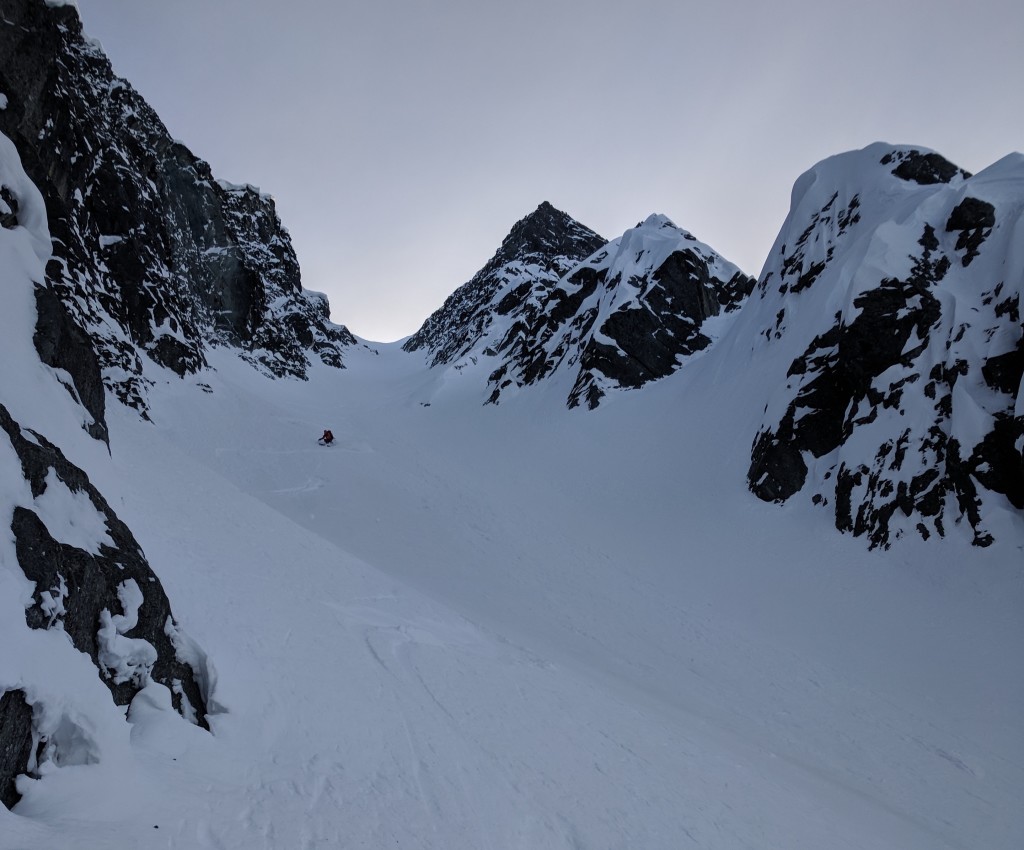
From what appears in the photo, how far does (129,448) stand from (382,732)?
1249cm

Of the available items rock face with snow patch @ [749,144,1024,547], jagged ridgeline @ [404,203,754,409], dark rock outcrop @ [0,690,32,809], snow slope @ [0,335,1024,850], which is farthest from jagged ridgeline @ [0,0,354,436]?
jagged ridgeline @ [404,203,754,409]

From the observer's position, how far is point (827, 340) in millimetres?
20375

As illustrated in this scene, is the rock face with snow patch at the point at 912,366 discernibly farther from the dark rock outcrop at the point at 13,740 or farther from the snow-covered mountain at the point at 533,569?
the dark rock outcrop at the point at 13,740

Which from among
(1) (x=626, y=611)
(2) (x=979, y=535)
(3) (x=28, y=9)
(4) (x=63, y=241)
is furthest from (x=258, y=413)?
(2) (x=979, y=535)

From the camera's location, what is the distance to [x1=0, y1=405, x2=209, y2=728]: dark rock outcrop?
14.1ft

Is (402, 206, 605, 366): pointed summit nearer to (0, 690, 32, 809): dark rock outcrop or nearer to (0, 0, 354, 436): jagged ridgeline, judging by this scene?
(0, 0, 354, 436): jagged ridgeline

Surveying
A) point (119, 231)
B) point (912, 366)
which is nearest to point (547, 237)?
point (119, 231)

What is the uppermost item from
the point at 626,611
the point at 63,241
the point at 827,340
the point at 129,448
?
the point at 827,340

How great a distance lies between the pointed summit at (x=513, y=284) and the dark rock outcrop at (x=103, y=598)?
52.7 metres

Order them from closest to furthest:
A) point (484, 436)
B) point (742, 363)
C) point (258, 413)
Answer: point (742, 363)
point (258, 413)
point (484, 436)

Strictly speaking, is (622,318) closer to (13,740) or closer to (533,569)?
(533,569)

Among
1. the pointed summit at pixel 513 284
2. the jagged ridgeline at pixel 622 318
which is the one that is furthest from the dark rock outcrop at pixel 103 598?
the pointed summit at pixel 513 284

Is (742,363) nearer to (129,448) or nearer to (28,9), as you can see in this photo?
(129,448)

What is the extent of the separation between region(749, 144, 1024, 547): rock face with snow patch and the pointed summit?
37.4 meters
